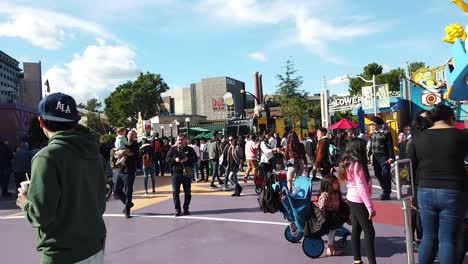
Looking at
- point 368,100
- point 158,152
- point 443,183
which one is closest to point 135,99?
point 368,100

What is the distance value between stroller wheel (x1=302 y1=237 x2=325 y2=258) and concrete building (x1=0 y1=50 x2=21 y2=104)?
3999cm

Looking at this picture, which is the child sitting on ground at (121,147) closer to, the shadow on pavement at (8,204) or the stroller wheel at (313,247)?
the shadow on pavement at (8,204)

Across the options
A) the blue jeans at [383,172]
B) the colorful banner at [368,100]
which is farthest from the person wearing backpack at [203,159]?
the colorful banner at [368,100]

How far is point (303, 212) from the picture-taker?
6152 millimetres

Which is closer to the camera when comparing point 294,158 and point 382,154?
point 382,154

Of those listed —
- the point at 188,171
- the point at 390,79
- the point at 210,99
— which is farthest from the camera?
the point at 210,99

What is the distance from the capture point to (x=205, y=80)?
242ft

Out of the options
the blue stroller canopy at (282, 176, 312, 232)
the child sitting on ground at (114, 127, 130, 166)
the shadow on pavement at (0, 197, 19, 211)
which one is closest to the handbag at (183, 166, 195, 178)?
the child sitting on ground at (114, 127, 130, 166)

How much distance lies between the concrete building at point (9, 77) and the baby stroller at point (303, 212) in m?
39.5

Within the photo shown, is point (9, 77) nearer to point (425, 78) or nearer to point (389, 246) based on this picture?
point (425, 78)

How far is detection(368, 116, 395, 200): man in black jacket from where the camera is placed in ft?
33.4

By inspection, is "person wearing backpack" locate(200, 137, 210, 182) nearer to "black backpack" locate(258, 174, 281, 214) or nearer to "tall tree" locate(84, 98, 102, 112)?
"black backpack" locate(258, 174, 281, 214)

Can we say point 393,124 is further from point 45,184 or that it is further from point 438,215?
point 45,184

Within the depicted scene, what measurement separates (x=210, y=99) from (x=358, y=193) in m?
68.8
